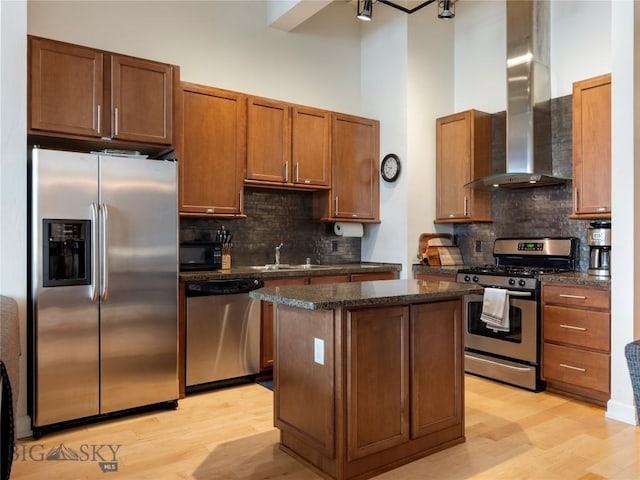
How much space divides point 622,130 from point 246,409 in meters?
3.23

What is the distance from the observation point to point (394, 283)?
3.00 m

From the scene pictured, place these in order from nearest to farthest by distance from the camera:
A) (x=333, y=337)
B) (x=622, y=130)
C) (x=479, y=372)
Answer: (x=333, y=337) < (x=622, y=130) < (x=479, y=372)

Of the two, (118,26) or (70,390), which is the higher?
(118,26)

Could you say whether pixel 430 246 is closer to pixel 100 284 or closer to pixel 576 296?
pixel 576 296

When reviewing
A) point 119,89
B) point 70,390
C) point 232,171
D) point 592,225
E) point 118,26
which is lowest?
point 70,390

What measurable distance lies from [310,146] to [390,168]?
Answer: 924mm

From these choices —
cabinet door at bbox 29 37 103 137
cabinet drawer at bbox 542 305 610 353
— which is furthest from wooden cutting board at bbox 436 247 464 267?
cabinet door at bbox 29 37 103 137

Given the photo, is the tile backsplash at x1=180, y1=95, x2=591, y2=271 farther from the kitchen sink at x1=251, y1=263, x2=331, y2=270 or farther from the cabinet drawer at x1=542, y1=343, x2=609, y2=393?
the cabinet drawer at x1=542, y1=343, x2=609, y2=393

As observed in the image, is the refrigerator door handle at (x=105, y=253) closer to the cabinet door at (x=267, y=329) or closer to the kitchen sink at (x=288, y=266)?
the cabinet door at (x=267, y=329)

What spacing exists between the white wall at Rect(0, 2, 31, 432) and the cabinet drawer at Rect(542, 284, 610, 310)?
12.2 feet

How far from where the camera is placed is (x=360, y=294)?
242 centimetres

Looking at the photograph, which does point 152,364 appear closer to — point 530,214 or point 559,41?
point 530,214

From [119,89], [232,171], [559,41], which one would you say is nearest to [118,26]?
[119,89]

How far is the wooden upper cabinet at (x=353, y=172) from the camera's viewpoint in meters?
4.88
